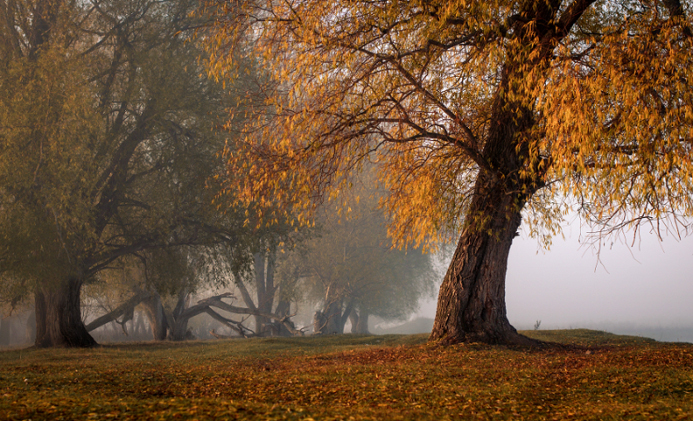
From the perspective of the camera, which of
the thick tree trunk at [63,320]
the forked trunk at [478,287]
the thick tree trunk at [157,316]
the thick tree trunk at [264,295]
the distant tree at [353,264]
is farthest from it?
the distant tree at [353,264]

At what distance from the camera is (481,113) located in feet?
39.5

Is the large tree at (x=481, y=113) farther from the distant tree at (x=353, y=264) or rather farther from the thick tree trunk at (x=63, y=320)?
the distant tree at (x=353, y=264)

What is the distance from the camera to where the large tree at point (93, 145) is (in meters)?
13.1

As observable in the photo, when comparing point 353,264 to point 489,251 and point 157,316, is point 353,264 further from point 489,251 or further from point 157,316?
point 489,251

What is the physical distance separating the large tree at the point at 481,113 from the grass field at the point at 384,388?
255cm

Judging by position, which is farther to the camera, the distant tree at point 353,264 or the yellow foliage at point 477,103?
the distant tree at point 353,264

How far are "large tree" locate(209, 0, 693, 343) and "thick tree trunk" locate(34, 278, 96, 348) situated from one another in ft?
30.2

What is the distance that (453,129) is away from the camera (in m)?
11.5

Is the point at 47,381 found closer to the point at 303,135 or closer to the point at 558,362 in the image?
the point at 303,135

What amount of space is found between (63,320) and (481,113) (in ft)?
47.9

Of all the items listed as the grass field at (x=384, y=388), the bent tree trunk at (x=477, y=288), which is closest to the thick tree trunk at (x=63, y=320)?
the grass field at (x=384, y=388)

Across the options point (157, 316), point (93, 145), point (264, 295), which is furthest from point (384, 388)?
point (264, 295)

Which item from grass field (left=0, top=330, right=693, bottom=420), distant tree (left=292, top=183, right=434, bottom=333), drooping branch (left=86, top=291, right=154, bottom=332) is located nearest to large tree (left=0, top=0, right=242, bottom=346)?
grass field (left=0, top=330, right=693, bottom=420)

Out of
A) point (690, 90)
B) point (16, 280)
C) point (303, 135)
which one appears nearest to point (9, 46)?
point (16, 280)
